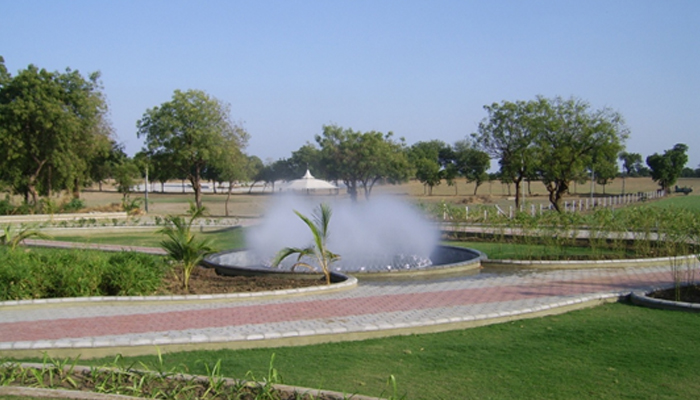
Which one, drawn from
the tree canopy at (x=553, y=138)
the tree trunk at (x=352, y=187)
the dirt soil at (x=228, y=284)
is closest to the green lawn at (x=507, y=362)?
the dirt soil at (x=228, y=284)

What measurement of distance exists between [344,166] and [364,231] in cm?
2523

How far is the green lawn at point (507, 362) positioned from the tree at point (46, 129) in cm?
2991

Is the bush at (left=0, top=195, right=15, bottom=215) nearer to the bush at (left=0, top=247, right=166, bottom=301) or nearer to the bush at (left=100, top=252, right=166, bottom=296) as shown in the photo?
the bush at (left=0, top=247, right=166, bottom=301)

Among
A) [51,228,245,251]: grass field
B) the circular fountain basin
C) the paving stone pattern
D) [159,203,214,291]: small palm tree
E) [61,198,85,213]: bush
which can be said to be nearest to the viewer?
the paving stone pattern

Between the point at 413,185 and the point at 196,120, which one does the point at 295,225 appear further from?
the point at 413,185

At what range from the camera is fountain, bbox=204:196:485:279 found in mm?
16406

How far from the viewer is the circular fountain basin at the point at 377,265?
1340 centimetres

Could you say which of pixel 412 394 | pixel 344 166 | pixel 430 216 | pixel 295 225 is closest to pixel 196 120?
pixel 344 166

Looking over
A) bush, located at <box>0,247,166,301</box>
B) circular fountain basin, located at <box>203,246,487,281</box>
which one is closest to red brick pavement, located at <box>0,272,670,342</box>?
bush, located at <box>0,247,166,301</box>

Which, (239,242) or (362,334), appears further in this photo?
(239,242)

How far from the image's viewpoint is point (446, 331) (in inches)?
340

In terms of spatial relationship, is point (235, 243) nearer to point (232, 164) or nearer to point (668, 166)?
point (232, 164)

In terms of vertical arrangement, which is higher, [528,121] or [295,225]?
[528,121]

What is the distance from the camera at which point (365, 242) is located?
1927 cm
